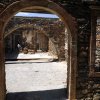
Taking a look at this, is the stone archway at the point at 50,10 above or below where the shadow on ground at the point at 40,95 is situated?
above

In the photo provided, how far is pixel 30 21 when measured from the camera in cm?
1287

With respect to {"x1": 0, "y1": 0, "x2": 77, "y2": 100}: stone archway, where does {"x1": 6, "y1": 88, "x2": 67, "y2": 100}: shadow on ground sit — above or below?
below

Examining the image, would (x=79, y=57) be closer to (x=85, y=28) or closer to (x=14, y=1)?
(x=85, y=28)

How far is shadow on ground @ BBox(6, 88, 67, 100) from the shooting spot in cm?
542

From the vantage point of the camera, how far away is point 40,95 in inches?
221

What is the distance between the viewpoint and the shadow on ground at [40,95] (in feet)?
17.8

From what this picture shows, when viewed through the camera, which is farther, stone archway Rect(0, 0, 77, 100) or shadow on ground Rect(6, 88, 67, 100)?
shadow on ground Rect(6, 88, 67, 100)

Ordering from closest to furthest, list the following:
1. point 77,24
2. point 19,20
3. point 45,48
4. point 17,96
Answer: point 77,24 < point 17,96 < point 19,20 < point 45,48

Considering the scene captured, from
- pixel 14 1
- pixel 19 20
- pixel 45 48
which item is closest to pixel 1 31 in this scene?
pixel 14 1

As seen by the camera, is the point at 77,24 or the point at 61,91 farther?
the point at 61,91

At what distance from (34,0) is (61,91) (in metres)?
2.88

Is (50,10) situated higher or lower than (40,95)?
→ higher

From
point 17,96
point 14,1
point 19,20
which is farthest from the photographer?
point 19,20

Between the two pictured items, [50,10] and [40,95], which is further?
[40,95]
